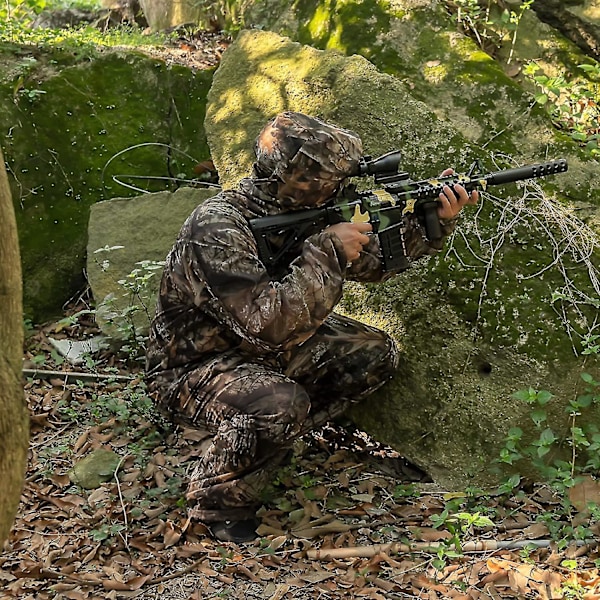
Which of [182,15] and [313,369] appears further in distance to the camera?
[182,15]

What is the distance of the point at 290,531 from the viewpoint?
375 cm

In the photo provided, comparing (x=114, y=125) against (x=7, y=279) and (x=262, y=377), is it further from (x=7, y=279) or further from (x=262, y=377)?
(x=7, y=279)

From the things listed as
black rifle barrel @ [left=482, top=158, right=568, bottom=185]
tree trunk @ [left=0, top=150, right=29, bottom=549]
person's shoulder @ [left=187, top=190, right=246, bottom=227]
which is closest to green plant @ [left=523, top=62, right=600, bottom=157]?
black rifle barrel @ [left=482, top=158, right=568, bottom=185]

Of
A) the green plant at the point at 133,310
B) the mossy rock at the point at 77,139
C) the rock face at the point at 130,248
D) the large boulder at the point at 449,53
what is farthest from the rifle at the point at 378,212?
the mossy rock at the point at 77,139

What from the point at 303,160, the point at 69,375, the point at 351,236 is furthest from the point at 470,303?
the point at 69,375

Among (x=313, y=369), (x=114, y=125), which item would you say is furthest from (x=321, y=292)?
(x=114, y=125)

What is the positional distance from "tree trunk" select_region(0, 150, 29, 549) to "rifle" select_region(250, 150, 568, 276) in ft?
5.77

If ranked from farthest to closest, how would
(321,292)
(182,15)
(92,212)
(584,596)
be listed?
1. (182,15)
2. (92,212)
3. (321,292)
4. (584,596)

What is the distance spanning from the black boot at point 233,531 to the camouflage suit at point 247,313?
0.13 feet

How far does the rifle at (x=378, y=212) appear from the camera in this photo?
12.2 feet

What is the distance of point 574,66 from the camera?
643 centimetres

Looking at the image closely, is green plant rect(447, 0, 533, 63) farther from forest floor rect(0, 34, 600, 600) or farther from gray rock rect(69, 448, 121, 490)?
gray rock rect(69, 448, 121, 490)

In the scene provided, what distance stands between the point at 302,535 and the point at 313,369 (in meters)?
0.90

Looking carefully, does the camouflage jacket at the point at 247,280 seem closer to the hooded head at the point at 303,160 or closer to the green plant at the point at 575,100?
the hooded head at the point at 303,160
